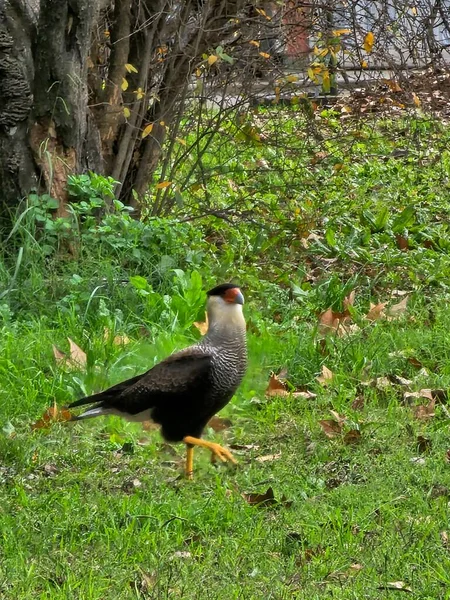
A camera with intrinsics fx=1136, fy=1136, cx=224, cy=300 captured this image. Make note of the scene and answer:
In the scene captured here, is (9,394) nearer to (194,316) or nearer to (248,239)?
(194,316)

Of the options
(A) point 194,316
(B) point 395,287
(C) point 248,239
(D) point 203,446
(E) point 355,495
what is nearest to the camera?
(E) point 355,495

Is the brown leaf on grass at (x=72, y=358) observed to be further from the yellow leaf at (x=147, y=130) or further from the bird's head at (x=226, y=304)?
the yellow leaf at (x=147, y=130)

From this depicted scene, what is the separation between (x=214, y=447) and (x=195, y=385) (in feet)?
1.12

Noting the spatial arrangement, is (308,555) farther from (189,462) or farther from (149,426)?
(149,426)

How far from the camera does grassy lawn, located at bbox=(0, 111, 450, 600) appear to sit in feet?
12.9

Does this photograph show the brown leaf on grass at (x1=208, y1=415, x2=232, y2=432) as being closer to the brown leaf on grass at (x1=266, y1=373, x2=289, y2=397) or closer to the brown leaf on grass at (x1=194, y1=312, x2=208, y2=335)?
the brown leaf on grass at (x1=266, y1=373, x2=289, y2=397)

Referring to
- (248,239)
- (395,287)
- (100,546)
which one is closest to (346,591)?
(100,546)

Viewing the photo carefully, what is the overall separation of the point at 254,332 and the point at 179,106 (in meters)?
2.25

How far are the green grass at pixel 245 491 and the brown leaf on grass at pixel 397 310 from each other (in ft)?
1.70

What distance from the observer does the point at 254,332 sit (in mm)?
6691

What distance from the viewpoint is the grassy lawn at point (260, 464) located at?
3932mm

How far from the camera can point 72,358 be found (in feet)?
19.8

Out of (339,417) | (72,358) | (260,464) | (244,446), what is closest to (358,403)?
(339,417)

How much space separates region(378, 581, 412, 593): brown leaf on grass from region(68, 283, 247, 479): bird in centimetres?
125
